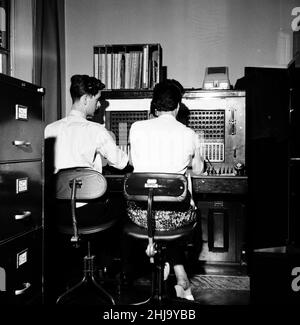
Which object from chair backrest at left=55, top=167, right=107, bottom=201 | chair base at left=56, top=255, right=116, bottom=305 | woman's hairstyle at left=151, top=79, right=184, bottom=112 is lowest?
chair base at left=56, top=255, right=116, bottom=305

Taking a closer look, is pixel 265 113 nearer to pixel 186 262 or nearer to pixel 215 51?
pixel 215 51

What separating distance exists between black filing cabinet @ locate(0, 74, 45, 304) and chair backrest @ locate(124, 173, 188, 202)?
20.2 inches

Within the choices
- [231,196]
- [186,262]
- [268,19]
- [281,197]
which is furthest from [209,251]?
[268,19]

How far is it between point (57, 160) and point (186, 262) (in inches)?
48.8

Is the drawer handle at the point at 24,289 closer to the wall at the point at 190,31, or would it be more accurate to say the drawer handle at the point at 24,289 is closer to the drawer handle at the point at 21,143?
the drawer handle at the point at 21,143

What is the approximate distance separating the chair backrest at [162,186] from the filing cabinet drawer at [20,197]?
493mm

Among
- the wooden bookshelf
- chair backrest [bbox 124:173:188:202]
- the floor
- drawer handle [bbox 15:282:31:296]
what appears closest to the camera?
drawer handle [bbox 15:282:31:296]

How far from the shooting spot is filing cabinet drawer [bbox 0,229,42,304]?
5.75 feet

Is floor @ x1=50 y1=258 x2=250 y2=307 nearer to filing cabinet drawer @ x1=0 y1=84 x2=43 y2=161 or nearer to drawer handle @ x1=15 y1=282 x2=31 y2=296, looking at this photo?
drawer handle @ x1=15 y1=282 x2=31 y2=296

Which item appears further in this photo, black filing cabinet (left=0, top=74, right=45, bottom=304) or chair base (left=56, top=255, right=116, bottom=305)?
chair base (left=56, top=255, right=116, bottom=305)

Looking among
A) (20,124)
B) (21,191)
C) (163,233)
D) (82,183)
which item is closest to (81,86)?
(82,183)

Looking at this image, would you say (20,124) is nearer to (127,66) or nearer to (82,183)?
(82,183)

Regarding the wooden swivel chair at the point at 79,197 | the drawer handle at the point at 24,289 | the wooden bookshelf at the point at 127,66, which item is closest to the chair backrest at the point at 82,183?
the wooden swivel chair at the point at 79,197

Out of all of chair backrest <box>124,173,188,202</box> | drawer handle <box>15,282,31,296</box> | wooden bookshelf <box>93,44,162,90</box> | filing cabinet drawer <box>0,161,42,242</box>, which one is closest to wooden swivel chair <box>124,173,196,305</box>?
chair backrest <box>124,173,188,202</box>
